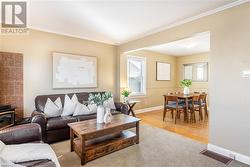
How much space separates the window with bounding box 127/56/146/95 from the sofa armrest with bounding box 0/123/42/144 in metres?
3.82

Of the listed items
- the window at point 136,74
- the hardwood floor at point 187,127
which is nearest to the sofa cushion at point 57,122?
the hardwood floor at point 187,127

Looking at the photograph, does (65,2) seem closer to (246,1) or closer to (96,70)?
(96,70)

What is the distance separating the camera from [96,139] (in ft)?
8.43

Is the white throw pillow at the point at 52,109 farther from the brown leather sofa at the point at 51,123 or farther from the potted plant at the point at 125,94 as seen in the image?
the potted plant at the point at 125,94

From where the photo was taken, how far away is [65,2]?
7.65 feet

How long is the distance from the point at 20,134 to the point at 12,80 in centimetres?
185

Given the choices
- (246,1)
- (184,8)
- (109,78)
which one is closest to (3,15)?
(109,78)

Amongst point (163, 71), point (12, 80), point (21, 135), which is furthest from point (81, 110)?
point (163, 71)

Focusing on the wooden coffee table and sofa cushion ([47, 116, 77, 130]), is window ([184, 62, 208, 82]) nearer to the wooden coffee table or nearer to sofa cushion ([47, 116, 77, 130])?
the wooden coffee table

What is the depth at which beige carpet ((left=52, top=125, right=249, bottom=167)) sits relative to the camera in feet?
7.18

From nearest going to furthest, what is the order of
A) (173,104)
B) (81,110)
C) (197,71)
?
(81,110) < (173,104) < (197,71)

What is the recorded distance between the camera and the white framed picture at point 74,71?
12.3 ft

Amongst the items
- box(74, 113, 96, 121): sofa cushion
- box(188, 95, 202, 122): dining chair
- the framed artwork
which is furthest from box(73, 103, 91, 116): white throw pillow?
the framed artwork

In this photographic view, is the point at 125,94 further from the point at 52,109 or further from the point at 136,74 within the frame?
the point at 52,109
